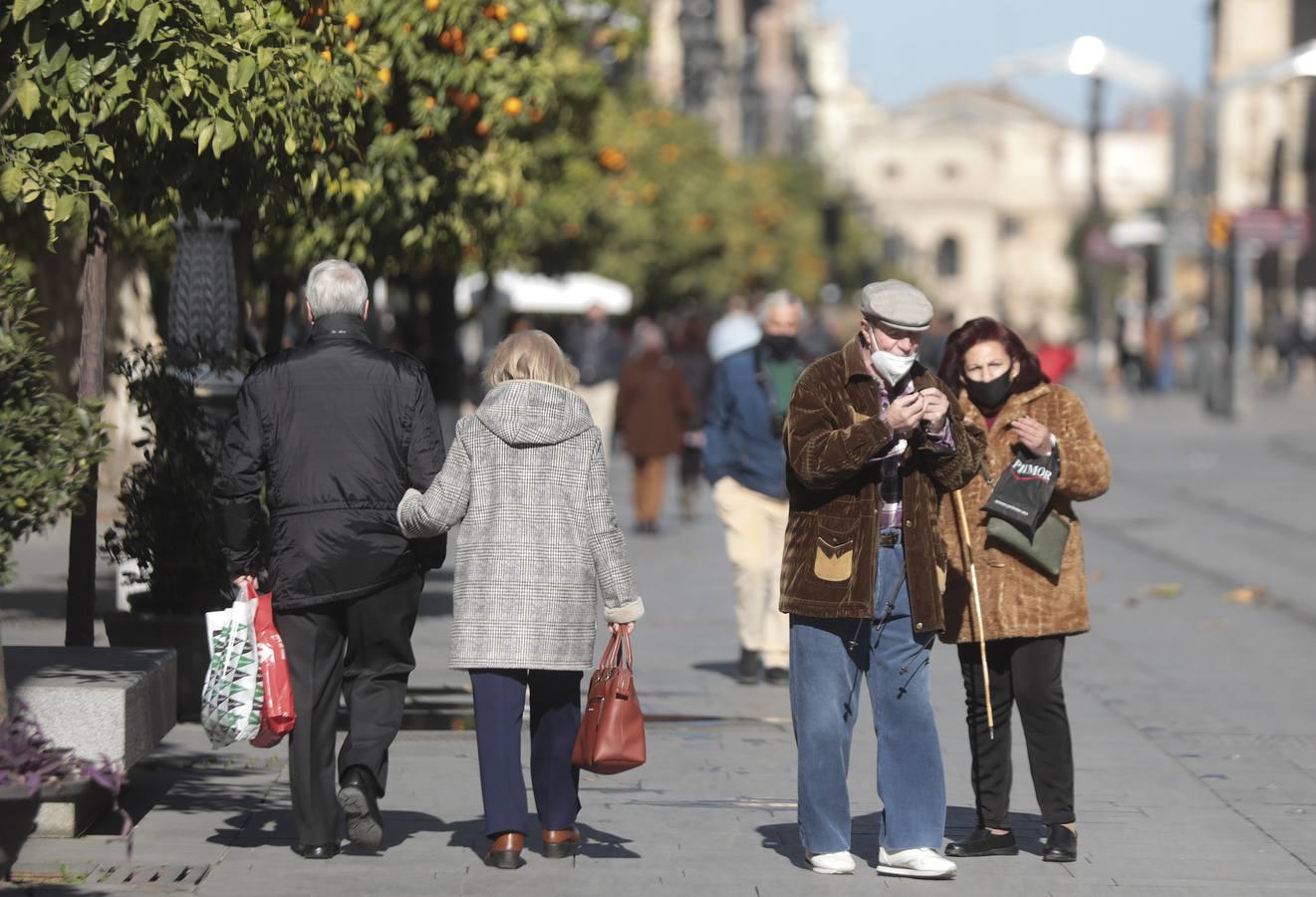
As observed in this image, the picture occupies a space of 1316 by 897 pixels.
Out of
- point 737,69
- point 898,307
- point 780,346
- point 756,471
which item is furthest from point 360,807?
point 737,69

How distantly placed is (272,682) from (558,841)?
38.0 inches

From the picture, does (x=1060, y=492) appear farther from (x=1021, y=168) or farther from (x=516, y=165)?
(x=1021, y=168)

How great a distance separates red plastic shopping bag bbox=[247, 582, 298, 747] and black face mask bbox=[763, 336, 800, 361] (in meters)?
4.58

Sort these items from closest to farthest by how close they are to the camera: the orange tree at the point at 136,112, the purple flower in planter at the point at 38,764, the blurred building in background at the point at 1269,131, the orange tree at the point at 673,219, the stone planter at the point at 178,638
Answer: the purple flower in planter at the point at 38,764
the orange tree at the point at 136,112
the stone planter at the point at 178,638
the orange tree at the point at 673,219
the blurred building in background at the point at 1269,131

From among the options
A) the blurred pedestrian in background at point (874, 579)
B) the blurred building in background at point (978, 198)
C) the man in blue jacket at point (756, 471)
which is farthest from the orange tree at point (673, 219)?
the blurred building in background at point (978, 198)

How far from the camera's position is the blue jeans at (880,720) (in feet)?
22.4

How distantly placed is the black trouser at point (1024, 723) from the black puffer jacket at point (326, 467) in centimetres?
172

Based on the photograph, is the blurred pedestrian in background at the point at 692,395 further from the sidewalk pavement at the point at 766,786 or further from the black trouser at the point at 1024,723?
the black trouser at the point at 1024,723

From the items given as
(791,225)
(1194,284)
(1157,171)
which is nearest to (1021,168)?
(1157,171)

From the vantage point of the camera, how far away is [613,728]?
679 centimetres

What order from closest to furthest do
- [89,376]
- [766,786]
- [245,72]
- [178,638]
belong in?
[245,72] → [89,376] → [766,786] → [178,638]

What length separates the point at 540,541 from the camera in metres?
6.90

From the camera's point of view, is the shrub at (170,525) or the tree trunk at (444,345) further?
the tree trunk at (444,345)

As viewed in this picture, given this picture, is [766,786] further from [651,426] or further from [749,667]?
[651,426]
